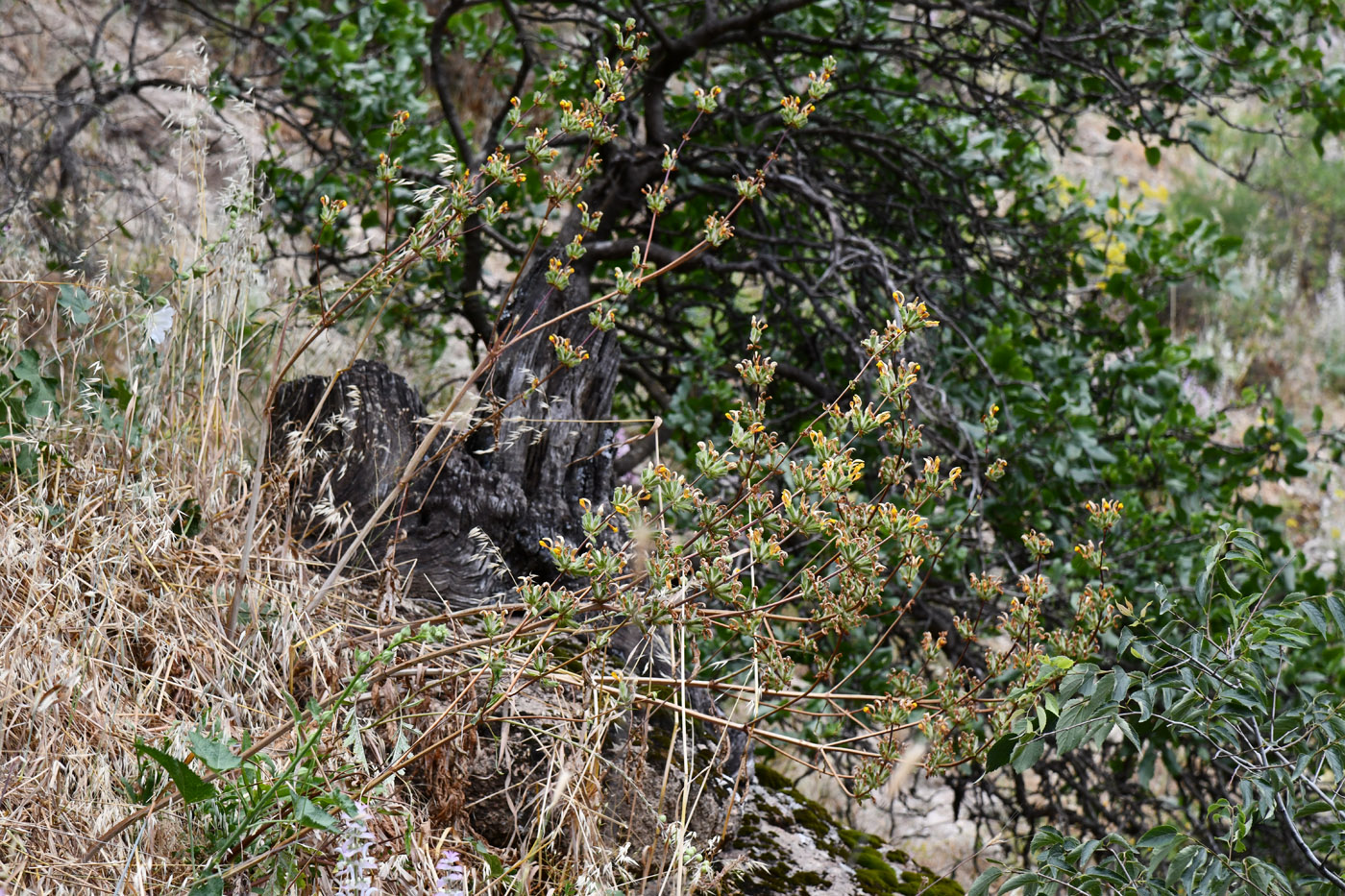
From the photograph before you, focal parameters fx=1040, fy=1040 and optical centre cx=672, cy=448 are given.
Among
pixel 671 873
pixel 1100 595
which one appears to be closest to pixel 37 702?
pixel 671 873

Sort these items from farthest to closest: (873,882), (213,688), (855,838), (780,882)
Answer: (855,838), (873,882), (780,882), (213,688)

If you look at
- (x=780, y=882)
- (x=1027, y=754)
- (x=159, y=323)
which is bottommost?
(x=780, y=882)

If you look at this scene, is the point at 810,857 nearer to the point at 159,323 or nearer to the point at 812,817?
the point at 812,817

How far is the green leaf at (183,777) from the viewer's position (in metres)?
1.38

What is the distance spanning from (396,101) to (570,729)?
8.29 ft

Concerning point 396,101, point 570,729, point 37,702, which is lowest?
point 570,729

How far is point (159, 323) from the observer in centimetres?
228

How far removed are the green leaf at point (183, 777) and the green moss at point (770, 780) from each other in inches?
56.0

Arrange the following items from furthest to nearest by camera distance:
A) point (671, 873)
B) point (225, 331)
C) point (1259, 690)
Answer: point (225, 331)
point (671, 873)
point (1259, 690)

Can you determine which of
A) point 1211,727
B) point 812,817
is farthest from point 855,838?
point 1211,727

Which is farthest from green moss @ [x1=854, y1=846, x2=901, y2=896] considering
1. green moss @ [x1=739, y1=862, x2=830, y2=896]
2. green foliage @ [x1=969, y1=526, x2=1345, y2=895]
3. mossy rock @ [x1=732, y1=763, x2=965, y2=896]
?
green foliage @ [x1=969, y1=526, x2=1345, y2=895]

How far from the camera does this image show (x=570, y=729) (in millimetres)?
1909

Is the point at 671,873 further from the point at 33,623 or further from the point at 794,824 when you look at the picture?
the point at 33,623

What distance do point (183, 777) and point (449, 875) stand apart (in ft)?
1.63
